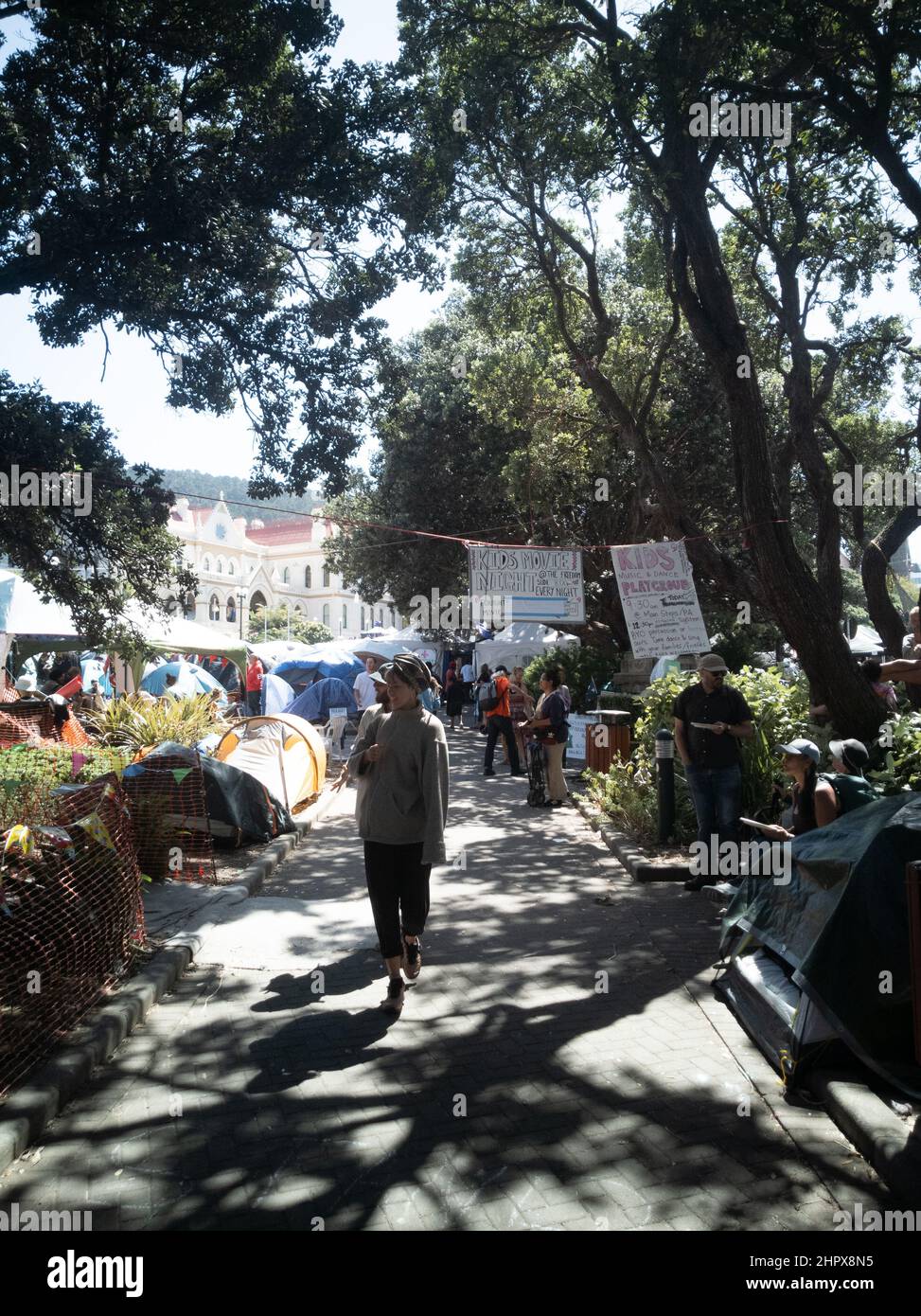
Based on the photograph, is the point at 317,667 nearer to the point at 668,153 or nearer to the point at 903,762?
the point at 668,153

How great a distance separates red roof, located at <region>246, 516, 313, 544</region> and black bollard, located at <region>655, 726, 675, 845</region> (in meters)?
90.0

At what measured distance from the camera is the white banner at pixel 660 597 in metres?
12.4

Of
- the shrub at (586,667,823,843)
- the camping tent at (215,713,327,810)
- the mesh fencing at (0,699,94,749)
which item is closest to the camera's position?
the shrub at (586,667,823,843)

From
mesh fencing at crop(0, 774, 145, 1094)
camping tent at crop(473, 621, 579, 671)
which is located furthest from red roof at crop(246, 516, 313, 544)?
mesh fencing at crop(0, 774, 145, 1094)

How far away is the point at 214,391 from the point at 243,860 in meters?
5.30

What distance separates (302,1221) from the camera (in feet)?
11.0

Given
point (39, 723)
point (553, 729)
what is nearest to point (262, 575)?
point (39, 723)

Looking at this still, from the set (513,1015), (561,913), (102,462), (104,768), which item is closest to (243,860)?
(104,768)

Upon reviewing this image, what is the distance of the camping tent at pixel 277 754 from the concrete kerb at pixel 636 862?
12.7ft

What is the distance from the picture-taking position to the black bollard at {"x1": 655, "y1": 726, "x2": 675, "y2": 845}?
9797mm

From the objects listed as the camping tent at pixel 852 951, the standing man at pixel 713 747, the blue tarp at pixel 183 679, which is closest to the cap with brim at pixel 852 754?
the camping tent at pixel 852 951

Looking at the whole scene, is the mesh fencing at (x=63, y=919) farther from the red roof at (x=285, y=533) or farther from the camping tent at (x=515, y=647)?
the red roof at (x=285, y=533)

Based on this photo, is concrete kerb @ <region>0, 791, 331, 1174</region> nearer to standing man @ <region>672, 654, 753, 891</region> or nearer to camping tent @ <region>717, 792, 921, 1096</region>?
camping tent @ <region>717, 792, 921, 1096</region>

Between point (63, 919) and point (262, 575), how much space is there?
8242 centimetres
